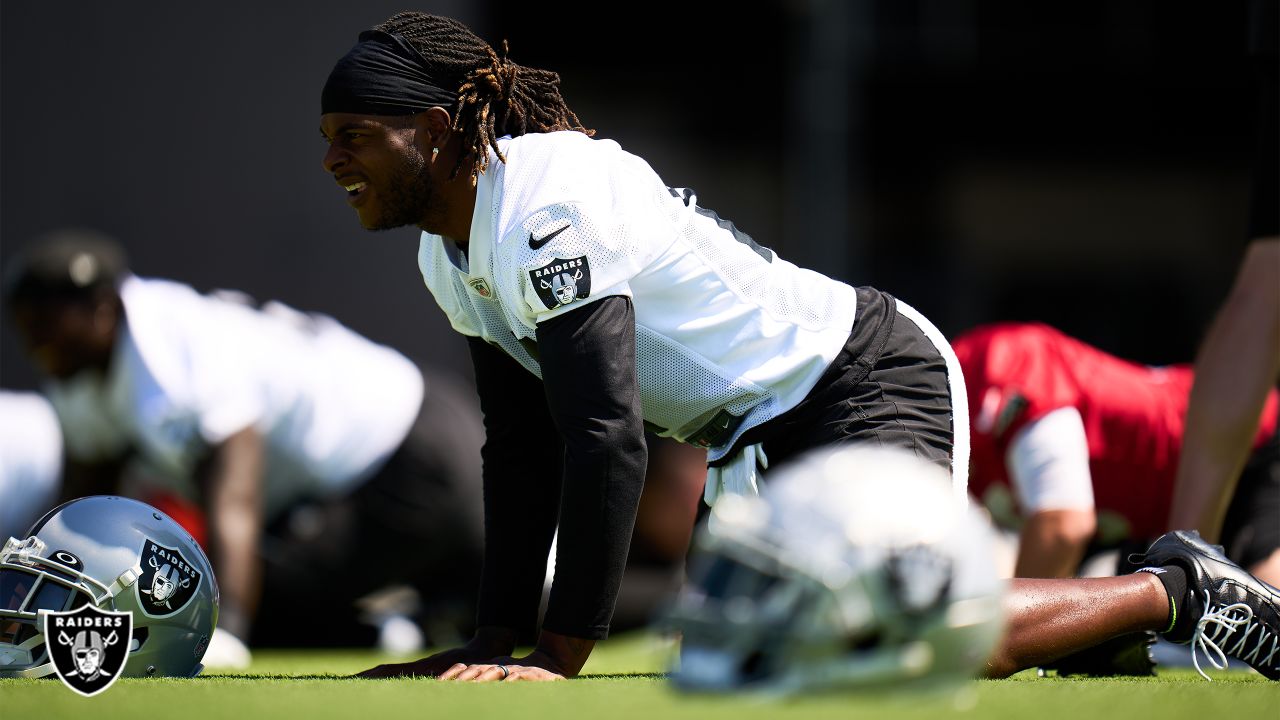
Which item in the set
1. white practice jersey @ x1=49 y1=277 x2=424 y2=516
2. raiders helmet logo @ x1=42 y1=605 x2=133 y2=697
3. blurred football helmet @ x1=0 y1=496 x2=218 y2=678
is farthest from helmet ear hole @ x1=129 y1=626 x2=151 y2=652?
white practice jersey @ x1=49 y1=277 x2=424 y2=516

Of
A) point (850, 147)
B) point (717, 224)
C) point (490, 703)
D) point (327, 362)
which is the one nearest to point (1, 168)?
point (327, 362)

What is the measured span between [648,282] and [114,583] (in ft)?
4.12

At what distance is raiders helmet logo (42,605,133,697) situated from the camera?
290cm

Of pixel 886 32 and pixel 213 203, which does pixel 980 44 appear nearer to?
pixel 886 32

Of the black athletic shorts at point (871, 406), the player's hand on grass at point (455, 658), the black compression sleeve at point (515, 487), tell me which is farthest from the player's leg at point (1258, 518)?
the player's hand on grass at point (455, 658)

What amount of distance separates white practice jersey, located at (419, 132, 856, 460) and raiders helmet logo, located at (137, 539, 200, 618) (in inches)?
32.1

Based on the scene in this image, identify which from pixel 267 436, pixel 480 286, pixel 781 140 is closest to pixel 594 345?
pixel 480 286

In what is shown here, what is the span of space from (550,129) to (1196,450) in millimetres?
2006

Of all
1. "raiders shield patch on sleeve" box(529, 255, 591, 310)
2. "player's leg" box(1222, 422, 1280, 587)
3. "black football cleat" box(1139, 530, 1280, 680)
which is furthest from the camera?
"player's leg" box(1222, 422, 1280, 587)

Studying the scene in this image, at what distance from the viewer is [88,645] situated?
298 centimetres

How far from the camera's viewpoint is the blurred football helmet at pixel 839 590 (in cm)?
234

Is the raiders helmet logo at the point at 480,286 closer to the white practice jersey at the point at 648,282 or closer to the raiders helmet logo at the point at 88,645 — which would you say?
the white practice jersey at the point at 648,282

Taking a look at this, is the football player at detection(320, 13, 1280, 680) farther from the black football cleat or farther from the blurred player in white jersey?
the blurred player in white jersey

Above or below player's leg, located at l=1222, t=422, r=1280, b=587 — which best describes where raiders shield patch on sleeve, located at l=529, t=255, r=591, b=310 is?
above
